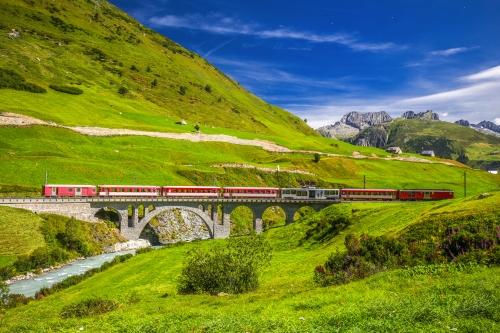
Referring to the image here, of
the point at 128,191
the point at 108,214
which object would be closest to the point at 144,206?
the point at 128,191

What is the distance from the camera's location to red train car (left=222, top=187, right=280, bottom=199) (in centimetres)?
7712

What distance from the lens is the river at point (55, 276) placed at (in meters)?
40.4

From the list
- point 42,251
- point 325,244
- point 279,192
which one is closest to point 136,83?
point 279,192

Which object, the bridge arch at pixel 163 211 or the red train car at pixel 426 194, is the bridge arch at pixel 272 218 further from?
the red train car at pixel 426 194

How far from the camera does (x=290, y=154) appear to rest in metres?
143

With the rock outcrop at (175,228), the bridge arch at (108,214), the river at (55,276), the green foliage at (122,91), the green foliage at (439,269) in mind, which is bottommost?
the river at (55,276)

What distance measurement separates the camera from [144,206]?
219 ft

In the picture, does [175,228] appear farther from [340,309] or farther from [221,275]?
[340,309]

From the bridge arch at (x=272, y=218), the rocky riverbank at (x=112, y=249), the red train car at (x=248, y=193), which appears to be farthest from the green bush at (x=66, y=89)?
the rocky riverbank at (x=112, y=249)

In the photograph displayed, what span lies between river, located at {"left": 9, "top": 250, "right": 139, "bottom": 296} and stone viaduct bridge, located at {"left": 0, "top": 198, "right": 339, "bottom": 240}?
8.58 meters

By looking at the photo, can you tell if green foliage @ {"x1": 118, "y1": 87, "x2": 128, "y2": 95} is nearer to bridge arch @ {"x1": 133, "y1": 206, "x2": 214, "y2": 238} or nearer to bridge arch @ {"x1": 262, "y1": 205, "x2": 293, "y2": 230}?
bridge arch @ {"x1": 262, "y1": 205, "x2": 293, "y2": 230}

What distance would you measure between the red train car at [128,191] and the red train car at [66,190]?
2.15 meters

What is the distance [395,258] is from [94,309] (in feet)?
61.5

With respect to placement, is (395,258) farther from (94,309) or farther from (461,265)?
(94,309)
